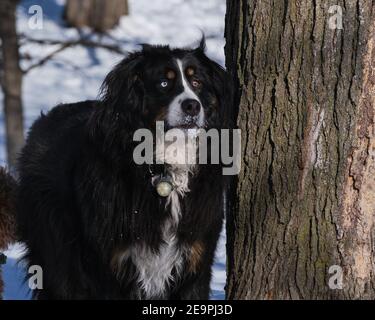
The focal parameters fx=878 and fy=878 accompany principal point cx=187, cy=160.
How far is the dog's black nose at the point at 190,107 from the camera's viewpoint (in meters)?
4.96

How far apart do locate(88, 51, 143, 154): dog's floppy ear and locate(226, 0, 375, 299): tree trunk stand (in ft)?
2.02

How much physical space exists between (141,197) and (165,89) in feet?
2.12

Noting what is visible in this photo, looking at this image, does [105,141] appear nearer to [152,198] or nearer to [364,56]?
[152,198]

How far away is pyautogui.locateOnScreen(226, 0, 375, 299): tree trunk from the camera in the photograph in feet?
15.2

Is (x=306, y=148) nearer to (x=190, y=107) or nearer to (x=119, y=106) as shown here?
(x=190, y=107)

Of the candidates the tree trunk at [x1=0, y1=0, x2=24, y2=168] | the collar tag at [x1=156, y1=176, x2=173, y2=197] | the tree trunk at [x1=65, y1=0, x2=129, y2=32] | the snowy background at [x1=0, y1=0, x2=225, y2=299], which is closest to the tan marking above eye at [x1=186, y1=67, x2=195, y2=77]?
the collar tag at [x1=156, y1=176, x2=173, y2=197]

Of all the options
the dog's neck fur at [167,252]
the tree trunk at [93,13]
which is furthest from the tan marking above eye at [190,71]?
the tree trunk at [93,13]

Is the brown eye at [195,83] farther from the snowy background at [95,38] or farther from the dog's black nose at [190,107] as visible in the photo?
the snowy background at [95,38]

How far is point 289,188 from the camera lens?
190 inches

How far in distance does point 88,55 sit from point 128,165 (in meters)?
10.8

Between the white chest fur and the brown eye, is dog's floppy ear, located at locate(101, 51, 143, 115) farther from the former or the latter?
the white chest fur

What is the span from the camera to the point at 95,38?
52.4 feet
